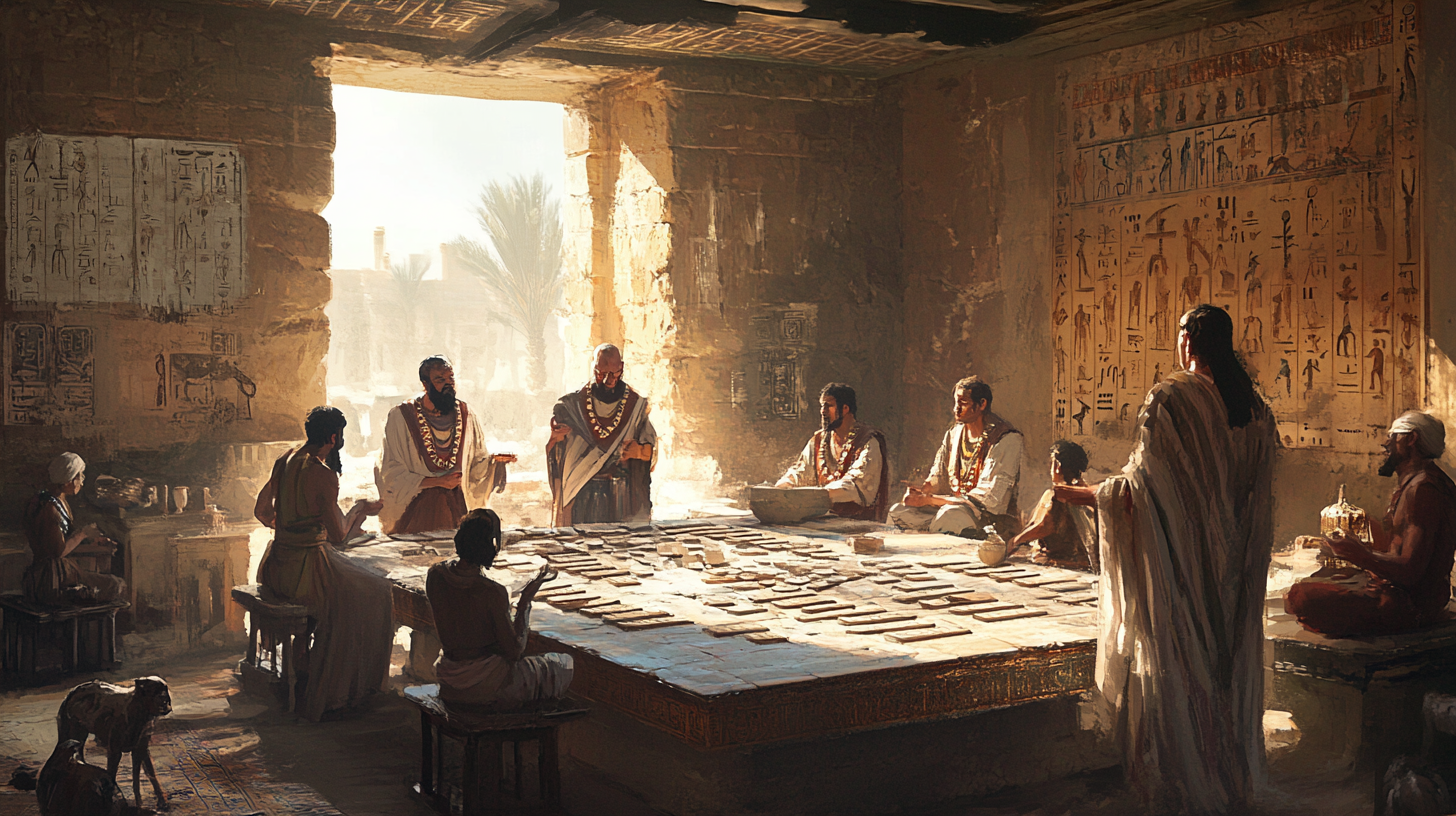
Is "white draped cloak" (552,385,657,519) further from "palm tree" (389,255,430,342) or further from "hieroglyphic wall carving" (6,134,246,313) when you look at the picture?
"palm tree" (389,255,430,342)

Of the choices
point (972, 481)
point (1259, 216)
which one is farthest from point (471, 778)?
point (1259, 216)

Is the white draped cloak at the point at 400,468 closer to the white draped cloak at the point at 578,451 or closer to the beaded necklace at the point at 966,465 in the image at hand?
the white draped cloak at the point at 578,451

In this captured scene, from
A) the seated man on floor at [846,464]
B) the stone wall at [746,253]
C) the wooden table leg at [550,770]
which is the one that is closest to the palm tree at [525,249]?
the stone wall at [746,253]

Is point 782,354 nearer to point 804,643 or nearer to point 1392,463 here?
point 1392,463

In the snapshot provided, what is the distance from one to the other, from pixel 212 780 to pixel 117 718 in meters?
0.65

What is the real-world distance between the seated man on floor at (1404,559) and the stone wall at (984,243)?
2.74m

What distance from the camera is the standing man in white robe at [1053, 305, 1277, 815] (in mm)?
4277

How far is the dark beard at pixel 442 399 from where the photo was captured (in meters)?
7.18

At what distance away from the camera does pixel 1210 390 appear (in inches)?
171

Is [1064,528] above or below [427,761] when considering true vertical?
above

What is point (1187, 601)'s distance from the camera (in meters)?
4.32

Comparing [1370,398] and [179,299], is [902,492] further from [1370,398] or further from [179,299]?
[179,299]

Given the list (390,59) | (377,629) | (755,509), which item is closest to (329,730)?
(377,629)

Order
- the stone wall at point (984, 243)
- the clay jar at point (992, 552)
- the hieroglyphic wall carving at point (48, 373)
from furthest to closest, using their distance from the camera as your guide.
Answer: the stone wall at point (984, 243) → the hieroglyphic wall carving at point (48, 373) → the clay jar at point (992, 552)
